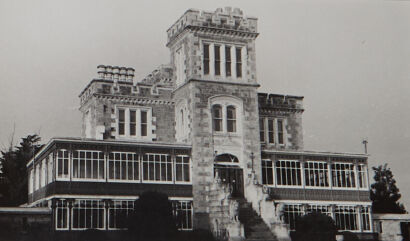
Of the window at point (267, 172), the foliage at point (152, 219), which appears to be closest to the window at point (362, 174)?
the window at point (267, 172)

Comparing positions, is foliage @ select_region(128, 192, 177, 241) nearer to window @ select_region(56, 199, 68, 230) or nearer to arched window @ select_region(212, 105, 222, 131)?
window @ select_region(56, 199, 68, 230)

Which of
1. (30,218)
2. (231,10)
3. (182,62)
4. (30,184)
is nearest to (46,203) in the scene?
(30,218)

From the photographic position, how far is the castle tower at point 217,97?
121 ft

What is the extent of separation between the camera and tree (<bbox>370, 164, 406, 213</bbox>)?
5322 cm

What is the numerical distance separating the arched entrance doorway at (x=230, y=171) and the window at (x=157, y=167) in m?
3.12

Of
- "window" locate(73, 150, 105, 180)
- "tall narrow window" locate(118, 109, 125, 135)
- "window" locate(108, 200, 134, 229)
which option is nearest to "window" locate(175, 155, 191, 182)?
"window" locate(108, 200, 134, 229)

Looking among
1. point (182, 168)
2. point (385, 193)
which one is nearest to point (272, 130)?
point (182, 168)

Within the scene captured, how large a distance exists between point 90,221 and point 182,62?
1261 centimetres

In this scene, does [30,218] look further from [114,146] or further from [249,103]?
[249,103]

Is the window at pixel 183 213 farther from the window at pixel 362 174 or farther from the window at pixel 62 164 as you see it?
the window at pixel 362 174

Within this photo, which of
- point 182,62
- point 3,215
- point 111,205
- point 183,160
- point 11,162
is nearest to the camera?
point 3,215

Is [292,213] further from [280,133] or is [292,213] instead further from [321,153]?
[280,133]

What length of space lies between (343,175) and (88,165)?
1774 centimetres

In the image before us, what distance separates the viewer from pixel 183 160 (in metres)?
36.5
